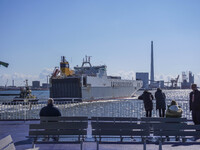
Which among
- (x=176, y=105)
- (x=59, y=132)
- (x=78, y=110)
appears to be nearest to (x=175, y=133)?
(x=176, y=105)

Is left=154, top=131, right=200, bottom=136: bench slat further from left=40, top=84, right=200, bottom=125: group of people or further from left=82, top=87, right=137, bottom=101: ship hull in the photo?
left=82, top=87, right=137, bottom=101: ship hull

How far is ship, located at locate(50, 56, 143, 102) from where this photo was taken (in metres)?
45.8

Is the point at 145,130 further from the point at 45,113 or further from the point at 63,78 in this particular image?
the point at 63,78

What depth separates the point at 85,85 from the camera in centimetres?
4644

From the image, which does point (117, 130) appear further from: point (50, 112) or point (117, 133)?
point (50, 112)

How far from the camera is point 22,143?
7.94m

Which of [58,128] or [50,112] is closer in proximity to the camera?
[58,128]

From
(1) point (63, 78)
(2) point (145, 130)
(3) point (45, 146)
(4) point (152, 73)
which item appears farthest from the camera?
(4) point (152, 73)

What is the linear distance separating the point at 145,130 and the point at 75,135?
170 cm

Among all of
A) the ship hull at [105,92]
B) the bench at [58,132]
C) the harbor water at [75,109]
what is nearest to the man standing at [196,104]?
the harbor water at [75,109]

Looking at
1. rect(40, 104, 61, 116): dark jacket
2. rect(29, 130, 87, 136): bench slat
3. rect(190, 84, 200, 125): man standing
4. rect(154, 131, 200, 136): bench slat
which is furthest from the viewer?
rect(190, 84, 200, 125): man standing

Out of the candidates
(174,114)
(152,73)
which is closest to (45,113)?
(174,114)

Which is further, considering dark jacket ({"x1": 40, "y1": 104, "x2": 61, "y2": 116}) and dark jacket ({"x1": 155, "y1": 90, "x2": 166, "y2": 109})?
dark jacket ({"x1": 155, "y1": 90, "x2": 166, "y2": 109})

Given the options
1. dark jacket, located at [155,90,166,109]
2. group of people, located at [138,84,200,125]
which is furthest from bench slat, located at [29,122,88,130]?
dark jacket, located at [155,90,166,109]
